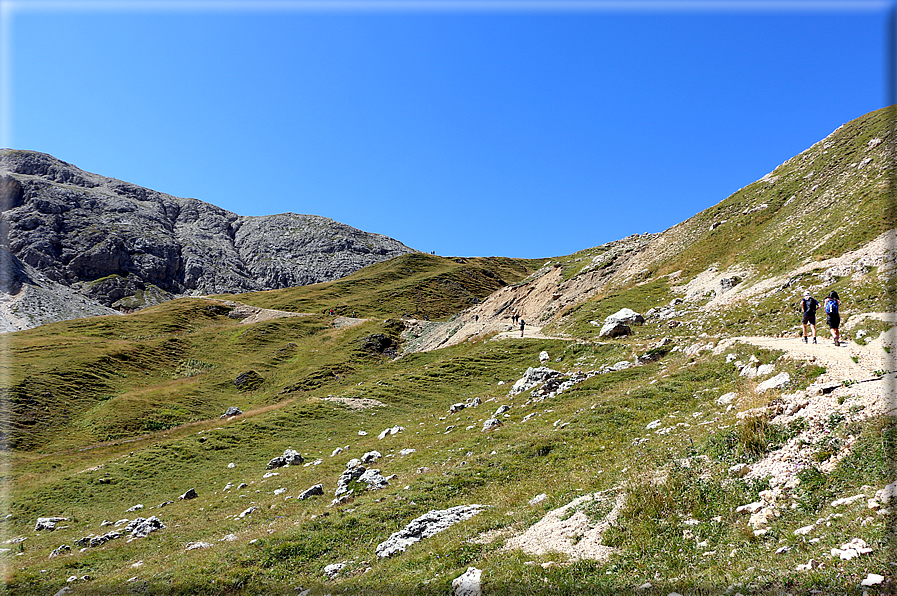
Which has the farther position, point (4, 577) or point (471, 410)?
point (471, 410)

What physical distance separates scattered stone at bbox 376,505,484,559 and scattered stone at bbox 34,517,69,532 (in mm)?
27864

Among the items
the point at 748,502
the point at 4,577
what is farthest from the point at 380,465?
the point at 748,502

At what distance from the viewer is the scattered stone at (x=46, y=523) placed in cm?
2831

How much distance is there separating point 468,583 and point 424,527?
19.1ft

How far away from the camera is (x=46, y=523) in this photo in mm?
28531

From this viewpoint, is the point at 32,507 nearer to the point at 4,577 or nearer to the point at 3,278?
the point at 4,577

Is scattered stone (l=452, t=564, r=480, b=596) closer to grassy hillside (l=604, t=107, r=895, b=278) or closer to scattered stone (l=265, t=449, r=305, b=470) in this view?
scattered stone (l=265, t=449, r=305, b=470)

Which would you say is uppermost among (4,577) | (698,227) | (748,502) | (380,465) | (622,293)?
(698,227)

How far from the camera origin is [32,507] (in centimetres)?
3247

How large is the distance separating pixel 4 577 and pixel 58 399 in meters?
56.7

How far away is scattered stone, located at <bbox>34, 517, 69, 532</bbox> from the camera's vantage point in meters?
28.3

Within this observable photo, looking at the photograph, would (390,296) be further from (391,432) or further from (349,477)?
(349,477)

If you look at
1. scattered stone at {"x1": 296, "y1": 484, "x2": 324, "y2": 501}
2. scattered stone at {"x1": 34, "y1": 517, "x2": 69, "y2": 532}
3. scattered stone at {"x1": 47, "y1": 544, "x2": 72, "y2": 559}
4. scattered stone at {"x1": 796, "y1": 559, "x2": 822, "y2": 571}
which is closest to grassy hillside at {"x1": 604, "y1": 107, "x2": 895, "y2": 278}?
scattered stone at {"x1": 796, "y1": 559, "x2": 822, "y2": 571}

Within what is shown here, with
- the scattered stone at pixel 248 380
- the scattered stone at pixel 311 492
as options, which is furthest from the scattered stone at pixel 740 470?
the scattered stone at pixel 248 380
